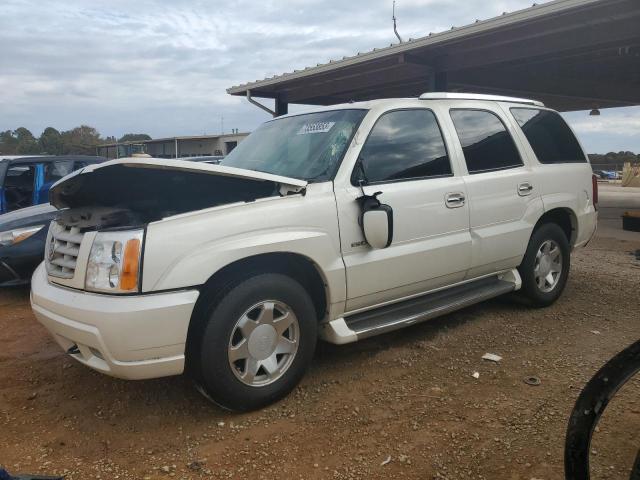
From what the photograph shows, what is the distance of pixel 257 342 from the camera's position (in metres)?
2.90

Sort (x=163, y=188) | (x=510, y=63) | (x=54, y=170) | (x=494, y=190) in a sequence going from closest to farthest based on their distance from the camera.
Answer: (x=163, y=188), (x=494, y=190), (x=54, y=170), (x=510, y=63)

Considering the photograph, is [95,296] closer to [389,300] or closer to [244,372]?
[244,372]

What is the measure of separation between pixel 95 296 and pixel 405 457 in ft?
5.85

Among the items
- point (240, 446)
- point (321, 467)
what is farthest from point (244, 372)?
point (321, 467)

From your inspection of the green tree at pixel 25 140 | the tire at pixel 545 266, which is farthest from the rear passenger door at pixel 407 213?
the green tree at pixel 25 140

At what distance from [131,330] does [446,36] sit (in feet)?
27.7

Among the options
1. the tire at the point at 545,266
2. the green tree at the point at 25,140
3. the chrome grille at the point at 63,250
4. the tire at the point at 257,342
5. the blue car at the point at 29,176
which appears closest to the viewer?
the tire at the point at 257,342

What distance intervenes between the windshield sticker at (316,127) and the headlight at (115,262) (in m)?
1.63

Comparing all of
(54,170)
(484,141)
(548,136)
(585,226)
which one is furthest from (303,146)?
(54,170)

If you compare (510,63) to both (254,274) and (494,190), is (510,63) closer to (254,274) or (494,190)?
(494,190)

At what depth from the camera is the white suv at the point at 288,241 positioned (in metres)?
2.61

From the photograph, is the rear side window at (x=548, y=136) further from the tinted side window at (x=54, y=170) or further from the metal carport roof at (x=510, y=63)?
the tinted side window at (x=54, y=170)

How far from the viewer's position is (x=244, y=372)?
289 cm

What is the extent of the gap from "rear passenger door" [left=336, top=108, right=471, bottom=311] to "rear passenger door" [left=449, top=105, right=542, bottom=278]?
0.58ft
